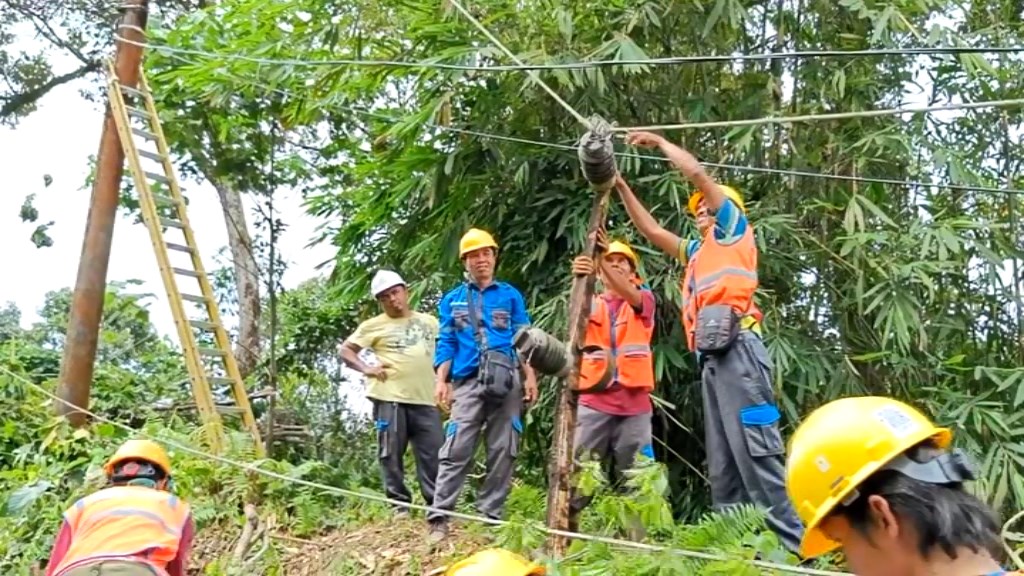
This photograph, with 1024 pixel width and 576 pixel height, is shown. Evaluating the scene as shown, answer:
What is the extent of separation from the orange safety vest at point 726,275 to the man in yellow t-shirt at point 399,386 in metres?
1.68

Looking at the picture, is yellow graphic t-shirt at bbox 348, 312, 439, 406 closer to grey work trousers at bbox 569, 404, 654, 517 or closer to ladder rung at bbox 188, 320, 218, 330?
grey work trousers at bbox 569, 404, 654, 517

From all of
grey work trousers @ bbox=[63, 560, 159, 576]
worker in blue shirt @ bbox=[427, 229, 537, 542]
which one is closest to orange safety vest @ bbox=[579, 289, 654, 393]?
worker in blue shirt @ bbox=[427, 229, 537, 542]

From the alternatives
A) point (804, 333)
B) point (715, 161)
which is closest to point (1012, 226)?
point (804, 333)

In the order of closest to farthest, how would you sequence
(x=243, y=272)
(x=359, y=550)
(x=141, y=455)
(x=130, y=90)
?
(x=141, y=455) < (x=359, y=550) < (x=130, y=90) < (x=243, y=272)

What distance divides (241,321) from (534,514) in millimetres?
7691

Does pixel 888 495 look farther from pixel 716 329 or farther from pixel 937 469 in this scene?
pixel 716 329

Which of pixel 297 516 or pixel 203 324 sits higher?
pixel 203 324

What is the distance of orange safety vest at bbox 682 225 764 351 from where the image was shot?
3914mm

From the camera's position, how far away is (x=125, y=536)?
10.6 feet

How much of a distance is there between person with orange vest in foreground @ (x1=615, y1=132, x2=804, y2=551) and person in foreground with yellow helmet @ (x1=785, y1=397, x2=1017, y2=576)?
80.4 inches

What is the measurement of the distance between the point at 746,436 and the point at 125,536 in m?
2.12

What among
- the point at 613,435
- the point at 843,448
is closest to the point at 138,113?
the point at 613,435

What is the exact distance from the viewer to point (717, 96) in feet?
19.9

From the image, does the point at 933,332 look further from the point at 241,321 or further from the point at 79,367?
the point at 241,321
